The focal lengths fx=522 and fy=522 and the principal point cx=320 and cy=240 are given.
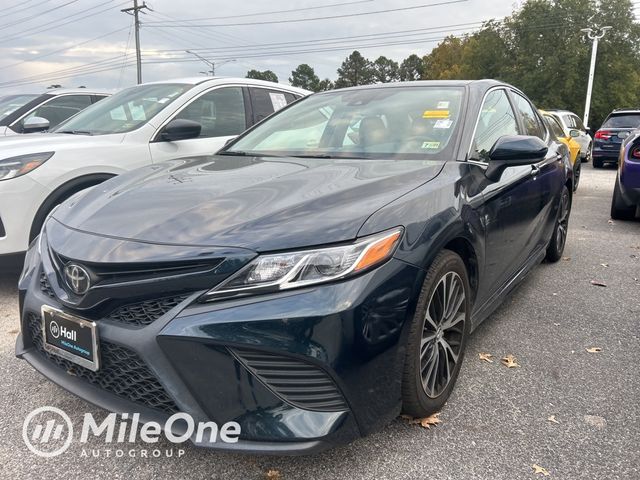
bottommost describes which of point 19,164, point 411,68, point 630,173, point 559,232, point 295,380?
point 559,232

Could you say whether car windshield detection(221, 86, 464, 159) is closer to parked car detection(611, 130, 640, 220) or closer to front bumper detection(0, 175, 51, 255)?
front bumper detection(0, 175, 51, 255)

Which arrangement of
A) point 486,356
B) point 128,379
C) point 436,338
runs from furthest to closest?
point 486,356
point 436,338
point 128,379

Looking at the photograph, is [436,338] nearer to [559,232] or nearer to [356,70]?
[559,232]

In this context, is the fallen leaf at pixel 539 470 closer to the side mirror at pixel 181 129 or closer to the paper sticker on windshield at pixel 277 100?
the side mirror at pixel 181 129

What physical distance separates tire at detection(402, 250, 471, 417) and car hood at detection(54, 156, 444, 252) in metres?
0.39

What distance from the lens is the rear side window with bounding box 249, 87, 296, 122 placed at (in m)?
5.30

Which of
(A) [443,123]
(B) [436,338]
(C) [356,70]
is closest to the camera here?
(B) [436,338]

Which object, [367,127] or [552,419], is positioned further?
[367,127]

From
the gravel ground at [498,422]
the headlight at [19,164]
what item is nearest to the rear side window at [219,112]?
the headlight at [19,164]

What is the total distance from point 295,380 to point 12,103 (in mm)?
7708

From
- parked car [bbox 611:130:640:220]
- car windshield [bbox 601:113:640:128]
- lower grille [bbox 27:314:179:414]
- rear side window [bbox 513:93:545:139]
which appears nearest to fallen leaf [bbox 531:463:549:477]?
lower grille [bbox 27:314:179:414]

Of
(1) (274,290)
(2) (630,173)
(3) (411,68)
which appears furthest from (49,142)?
(3) (411,68)

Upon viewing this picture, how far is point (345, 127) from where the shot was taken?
3.14 meters

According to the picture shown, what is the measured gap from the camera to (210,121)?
4879mm
